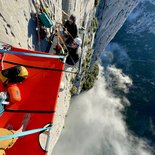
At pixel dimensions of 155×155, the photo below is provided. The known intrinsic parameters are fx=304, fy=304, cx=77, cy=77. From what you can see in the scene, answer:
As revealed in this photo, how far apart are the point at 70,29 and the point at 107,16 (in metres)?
11.3

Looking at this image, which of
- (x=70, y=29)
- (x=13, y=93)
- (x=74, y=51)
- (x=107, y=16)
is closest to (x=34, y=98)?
(x=13, y=93)

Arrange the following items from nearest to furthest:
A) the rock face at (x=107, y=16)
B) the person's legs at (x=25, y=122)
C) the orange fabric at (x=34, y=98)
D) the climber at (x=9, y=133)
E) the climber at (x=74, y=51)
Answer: the climber at (x=9, y=133) < the orange fabric at (x=34, y=98) < the person's legs at (x=25, y=122) < the climber at (x=74, y=51) < the rock face at (x=107, y=16)

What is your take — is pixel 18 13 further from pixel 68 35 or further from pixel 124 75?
pixel 124 75

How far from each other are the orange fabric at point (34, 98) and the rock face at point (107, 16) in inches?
611

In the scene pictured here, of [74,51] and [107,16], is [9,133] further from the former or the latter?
[107,16]

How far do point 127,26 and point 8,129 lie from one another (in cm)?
3643

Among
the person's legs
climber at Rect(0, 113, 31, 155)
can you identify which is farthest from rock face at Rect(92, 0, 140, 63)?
climber at Rect(0, 113, 31, 155)

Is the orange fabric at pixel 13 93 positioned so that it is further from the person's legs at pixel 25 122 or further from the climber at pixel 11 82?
the person's legs at pixel 25 122

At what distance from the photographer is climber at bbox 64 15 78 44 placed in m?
13.1

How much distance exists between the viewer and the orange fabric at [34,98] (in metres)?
Result: 7.57

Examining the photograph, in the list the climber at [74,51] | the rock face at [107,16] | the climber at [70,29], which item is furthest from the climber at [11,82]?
the rock face at [107,16]

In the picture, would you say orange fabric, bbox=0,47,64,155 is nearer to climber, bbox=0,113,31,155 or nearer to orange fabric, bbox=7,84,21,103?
climber, bbox=0,113,31,155

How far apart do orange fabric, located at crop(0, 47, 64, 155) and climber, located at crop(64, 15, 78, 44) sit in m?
4.29

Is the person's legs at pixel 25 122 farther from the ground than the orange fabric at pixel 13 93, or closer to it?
closer to it
